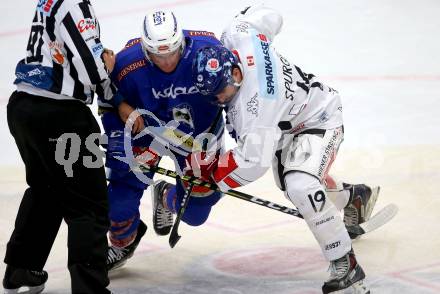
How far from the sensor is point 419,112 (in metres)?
5.44

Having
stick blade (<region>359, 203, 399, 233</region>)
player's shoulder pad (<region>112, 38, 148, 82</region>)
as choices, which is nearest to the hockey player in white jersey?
player's shoulder pad (<region>112, 38, 148, 82</region>)

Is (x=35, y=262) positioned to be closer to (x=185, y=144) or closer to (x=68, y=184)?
(x=68, y=184)

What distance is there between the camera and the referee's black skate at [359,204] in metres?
4.09

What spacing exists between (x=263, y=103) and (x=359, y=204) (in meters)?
1.06

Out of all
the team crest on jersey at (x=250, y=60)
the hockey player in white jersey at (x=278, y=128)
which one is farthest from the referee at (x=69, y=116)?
the team crest on jersey at (x=250, y=60)

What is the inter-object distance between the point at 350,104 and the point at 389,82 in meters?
0.40

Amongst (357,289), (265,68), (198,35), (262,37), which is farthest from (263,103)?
(357,289)

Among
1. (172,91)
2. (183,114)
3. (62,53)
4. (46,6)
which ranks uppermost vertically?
(46,6)

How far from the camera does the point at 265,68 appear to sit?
11.0 feet

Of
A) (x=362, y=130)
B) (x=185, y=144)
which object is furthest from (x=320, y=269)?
(x=362, y=130)

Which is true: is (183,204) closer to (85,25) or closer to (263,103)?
(263,103)

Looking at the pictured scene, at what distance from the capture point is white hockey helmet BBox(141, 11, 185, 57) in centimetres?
333

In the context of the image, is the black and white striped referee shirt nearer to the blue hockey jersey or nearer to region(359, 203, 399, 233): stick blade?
the blue hockey jersey

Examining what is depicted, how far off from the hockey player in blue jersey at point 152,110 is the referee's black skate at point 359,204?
0.68m
